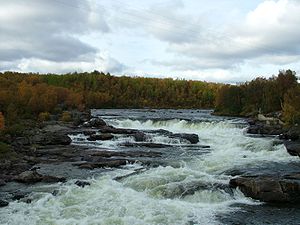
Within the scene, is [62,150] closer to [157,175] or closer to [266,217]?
[157,175]

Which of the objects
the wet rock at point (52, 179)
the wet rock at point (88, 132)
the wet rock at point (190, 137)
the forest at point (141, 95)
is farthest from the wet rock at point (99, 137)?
the wet rock at point (52, 179)

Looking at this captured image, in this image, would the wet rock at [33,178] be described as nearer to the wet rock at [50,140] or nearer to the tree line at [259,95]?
the wet rock at [50,140]

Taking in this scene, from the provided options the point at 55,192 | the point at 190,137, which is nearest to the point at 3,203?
the point at 55,192

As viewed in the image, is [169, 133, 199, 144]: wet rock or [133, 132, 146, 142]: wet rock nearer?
[169, 133, 199, 144]: wet rock

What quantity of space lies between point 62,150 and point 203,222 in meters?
21.0

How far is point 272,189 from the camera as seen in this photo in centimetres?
2062

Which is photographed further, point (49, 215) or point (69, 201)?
point (69, 201)

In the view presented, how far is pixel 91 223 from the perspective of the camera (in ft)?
55.6

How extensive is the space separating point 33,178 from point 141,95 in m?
140

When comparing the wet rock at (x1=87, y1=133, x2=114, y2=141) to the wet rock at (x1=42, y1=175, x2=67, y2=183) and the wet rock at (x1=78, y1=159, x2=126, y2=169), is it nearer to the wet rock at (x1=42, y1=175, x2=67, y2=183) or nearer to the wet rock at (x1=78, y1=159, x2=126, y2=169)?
the wet rock at (x1=78, y1=159, x2=126, y2=169)

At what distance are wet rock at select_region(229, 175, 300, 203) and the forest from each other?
26230 mm

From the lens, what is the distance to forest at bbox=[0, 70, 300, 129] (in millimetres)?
57219

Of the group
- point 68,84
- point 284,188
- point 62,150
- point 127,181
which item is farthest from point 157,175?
point 68,84

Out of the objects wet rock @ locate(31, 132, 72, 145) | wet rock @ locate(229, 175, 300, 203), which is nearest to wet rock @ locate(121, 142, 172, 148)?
wet rock @ locate(31, 132, 72, 145)
